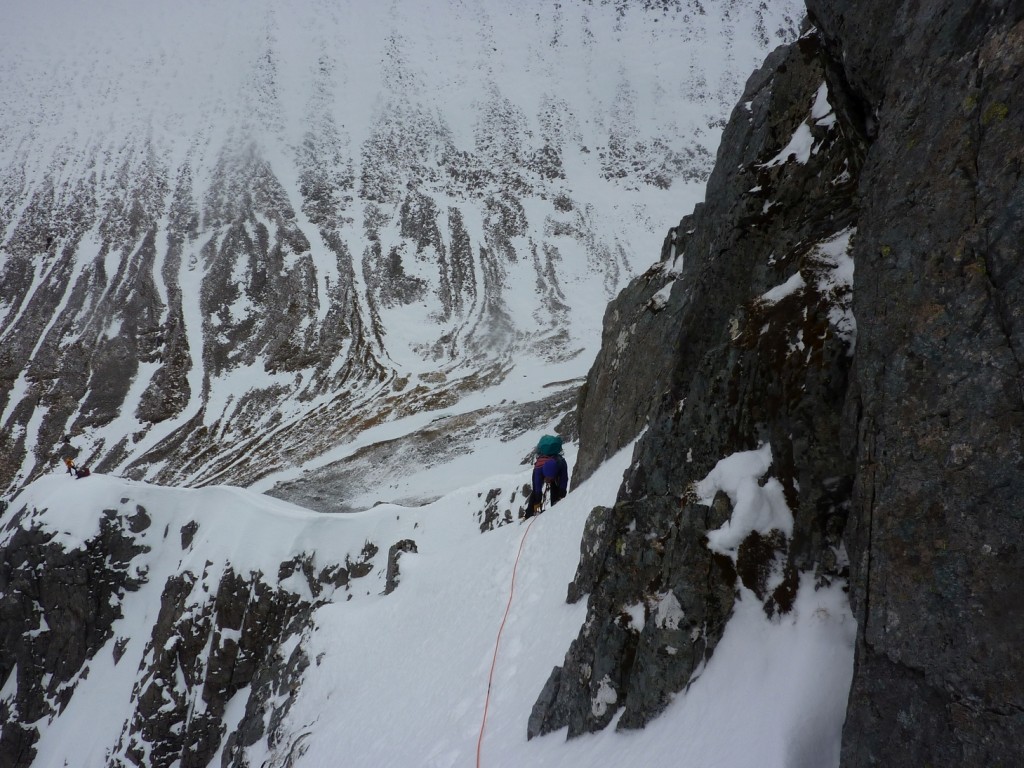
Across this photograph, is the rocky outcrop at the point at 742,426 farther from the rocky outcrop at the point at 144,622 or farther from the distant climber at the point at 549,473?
the rocky outcrop at the point at 144,622

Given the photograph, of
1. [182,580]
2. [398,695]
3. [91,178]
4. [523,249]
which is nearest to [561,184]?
[523,249]

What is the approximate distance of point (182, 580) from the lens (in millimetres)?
22281

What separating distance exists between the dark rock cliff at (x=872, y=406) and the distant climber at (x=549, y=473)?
656 centimetres

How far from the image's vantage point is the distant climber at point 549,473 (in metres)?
13.7

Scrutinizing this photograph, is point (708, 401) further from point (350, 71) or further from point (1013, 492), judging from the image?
point (350, 71)

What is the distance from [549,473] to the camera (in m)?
13.8

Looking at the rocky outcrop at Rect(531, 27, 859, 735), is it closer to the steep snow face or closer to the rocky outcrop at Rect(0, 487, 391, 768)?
the rocky outcrop at Rect(0, 487, 391, 768)

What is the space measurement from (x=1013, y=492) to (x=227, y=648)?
24000mm

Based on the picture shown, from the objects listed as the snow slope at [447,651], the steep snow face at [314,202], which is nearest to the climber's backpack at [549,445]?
the snow slope at [447,651]

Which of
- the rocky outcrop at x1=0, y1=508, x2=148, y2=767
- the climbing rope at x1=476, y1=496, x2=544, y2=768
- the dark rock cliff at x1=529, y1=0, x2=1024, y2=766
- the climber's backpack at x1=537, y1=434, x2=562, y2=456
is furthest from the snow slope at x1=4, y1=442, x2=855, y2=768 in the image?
the climber's backpack at x1=537, y1=434, x2=562, y2=456

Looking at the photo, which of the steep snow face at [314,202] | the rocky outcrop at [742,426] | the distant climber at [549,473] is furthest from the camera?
the steep snow face at [314,202]

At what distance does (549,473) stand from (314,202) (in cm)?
8420

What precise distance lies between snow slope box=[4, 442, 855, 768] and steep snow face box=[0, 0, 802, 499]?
20.4 metres

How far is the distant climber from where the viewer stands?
44.9 feet
